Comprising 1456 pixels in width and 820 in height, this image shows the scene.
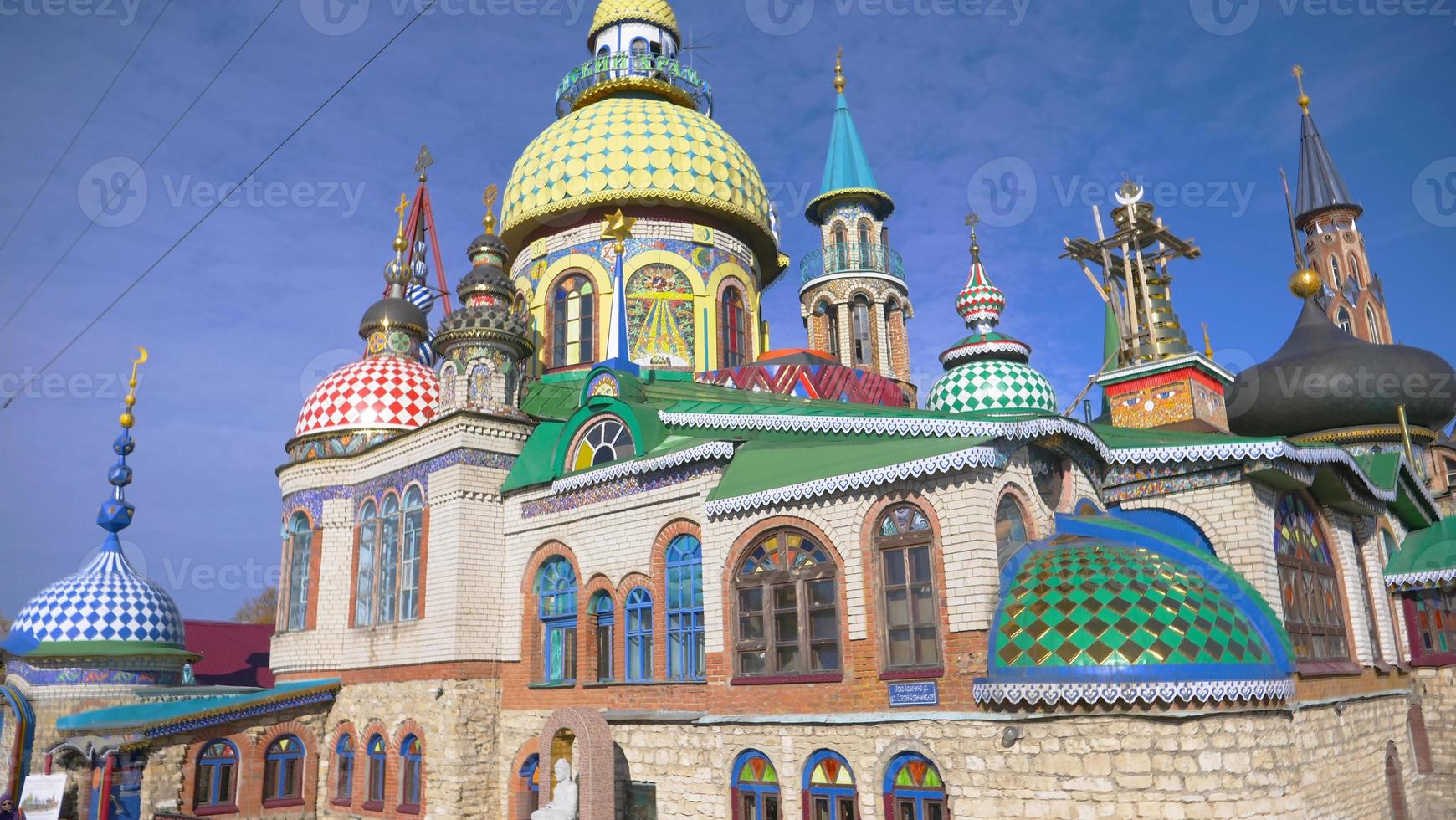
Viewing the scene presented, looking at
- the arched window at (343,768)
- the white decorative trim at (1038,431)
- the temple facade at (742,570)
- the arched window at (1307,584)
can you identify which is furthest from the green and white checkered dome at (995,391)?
the arched window at (343,768)

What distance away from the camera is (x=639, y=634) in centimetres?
1294

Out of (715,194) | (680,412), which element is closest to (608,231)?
(715,194)

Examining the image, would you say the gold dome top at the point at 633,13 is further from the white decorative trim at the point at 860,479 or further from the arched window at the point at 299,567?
the white decorative trim at the point at 860,479

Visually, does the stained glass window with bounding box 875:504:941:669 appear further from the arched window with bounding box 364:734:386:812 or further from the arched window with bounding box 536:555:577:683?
the arched window with bounding box 364:734:386:812

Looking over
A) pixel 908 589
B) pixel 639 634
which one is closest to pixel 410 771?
pixel 639 634

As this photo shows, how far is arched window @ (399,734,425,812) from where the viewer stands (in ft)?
47.6

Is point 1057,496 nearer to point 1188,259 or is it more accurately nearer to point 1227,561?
point 1227,561

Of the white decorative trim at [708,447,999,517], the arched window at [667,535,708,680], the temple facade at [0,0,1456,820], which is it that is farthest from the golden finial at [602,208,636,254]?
the white decorative trim at [708,447,999,517]

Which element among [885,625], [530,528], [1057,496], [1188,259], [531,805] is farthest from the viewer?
[1188,259]

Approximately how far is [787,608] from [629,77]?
46.2 feet

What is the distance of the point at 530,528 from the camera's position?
14.7 meters

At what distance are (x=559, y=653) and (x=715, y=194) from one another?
32.2 feet

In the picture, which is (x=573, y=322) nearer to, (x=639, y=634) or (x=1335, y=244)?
(x=639, y=634)

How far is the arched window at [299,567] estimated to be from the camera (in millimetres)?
17547
